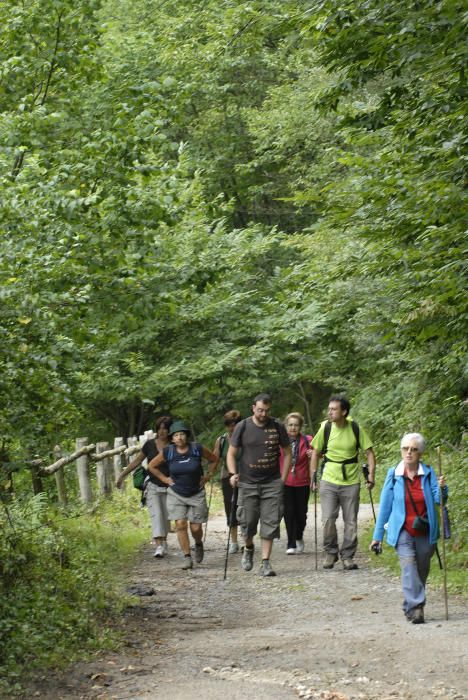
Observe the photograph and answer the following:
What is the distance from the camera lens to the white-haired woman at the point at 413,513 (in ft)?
32.9

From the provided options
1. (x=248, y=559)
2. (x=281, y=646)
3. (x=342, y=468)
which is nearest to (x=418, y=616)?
(x=281, y=646)

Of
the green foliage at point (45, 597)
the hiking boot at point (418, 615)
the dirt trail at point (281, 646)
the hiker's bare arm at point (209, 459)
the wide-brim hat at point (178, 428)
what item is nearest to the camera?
the dirt trail at point (281, 646)

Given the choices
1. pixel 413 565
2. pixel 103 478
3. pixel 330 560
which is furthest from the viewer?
pixel 103 478

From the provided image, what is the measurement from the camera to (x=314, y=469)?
571 inches

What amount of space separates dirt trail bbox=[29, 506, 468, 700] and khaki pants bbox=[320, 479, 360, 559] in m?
0.35

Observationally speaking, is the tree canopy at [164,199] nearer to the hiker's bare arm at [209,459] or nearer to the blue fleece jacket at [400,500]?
the hiker's bare arm at [209,459]

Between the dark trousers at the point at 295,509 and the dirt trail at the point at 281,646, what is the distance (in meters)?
1.89

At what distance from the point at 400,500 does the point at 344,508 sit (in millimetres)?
3829

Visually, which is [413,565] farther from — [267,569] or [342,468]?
[267,569]

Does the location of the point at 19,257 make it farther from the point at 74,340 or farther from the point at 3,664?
the point at 3,664

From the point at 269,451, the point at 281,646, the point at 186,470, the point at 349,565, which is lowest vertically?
the point at 349,565

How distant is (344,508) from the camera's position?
1391 centimetres

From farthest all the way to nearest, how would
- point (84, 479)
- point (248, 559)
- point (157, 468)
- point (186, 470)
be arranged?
1. point (84, 479)
2. point (157, 468)
3. point (186, 470)
4. point (248, 559)

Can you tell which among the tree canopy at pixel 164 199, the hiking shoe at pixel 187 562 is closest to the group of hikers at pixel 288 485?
the hiking shoe at pixel 187 562
